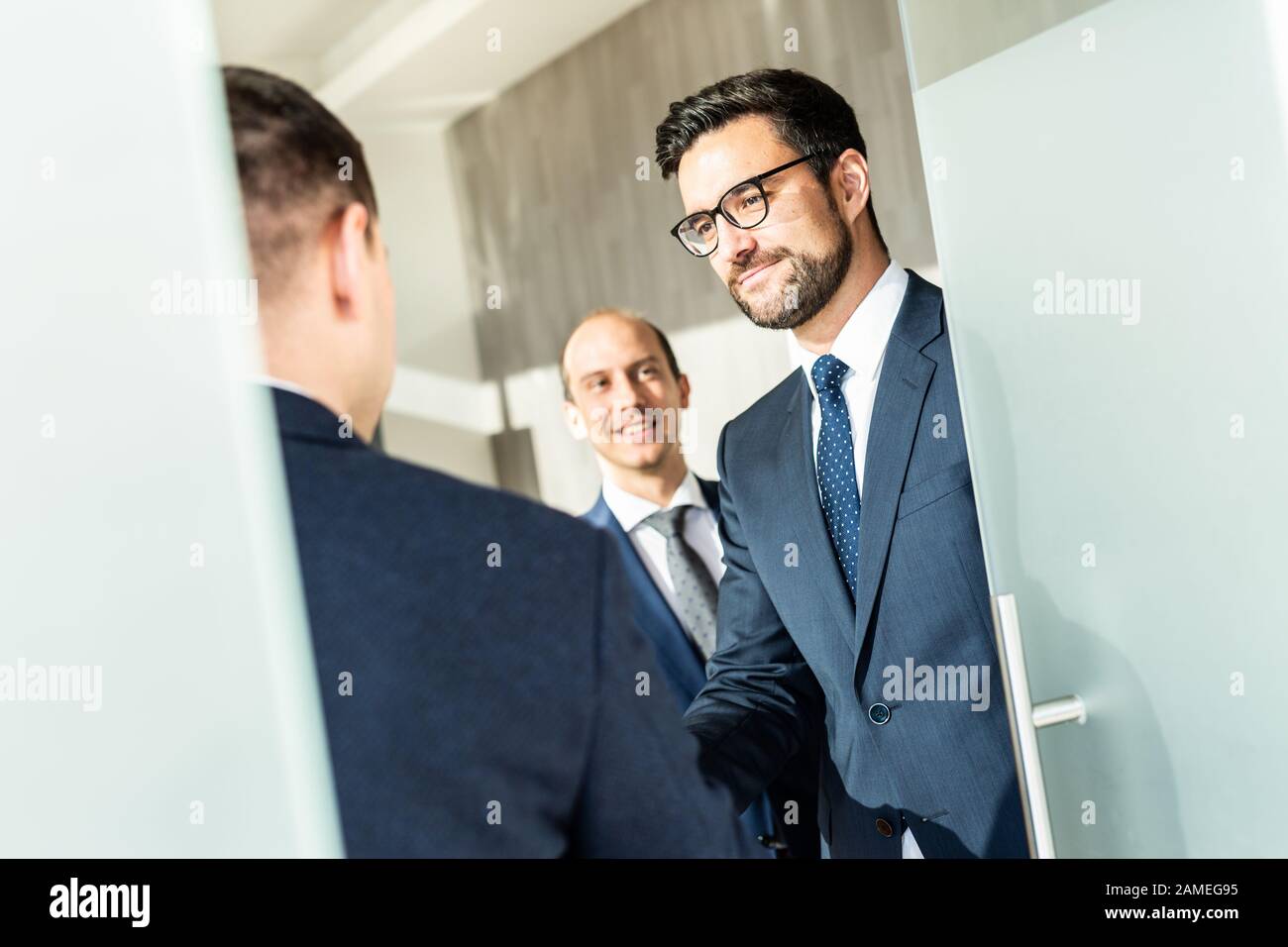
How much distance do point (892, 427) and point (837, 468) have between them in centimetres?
9

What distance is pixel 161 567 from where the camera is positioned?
1.34 m

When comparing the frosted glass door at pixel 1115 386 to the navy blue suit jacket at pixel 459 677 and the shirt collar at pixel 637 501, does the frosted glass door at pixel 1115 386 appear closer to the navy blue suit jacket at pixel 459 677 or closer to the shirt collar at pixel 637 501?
the shirt collar at pixel 637 501

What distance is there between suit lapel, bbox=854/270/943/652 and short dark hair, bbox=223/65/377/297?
28.6 inches

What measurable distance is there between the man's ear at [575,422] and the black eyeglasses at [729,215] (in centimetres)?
26

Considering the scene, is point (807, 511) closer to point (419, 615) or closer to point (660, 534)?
point (660, 534)

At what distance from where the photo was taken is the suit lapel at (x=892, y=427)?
5.24 ft

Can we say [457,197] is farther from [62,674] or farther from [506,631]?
[62,674]

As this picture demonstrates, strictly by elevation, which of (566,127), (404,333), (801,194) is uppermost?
(566,127)

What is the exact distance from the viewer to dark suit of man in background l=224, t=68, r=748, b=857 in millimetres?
1240

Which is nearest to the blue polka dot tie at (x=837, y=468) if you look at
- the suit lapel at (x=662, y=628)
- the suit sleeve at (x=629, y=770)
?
the suit lapel at (x=662, y=628)

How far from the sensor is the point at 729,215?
158cm

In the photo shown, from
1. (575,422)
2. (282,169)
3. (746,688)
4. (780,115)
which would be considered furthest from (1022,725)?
(282,169)

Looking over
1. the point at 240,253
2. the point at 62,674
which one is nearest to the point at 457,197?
the point at 240,253

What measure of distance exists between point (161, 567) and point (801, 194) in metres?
0.94
